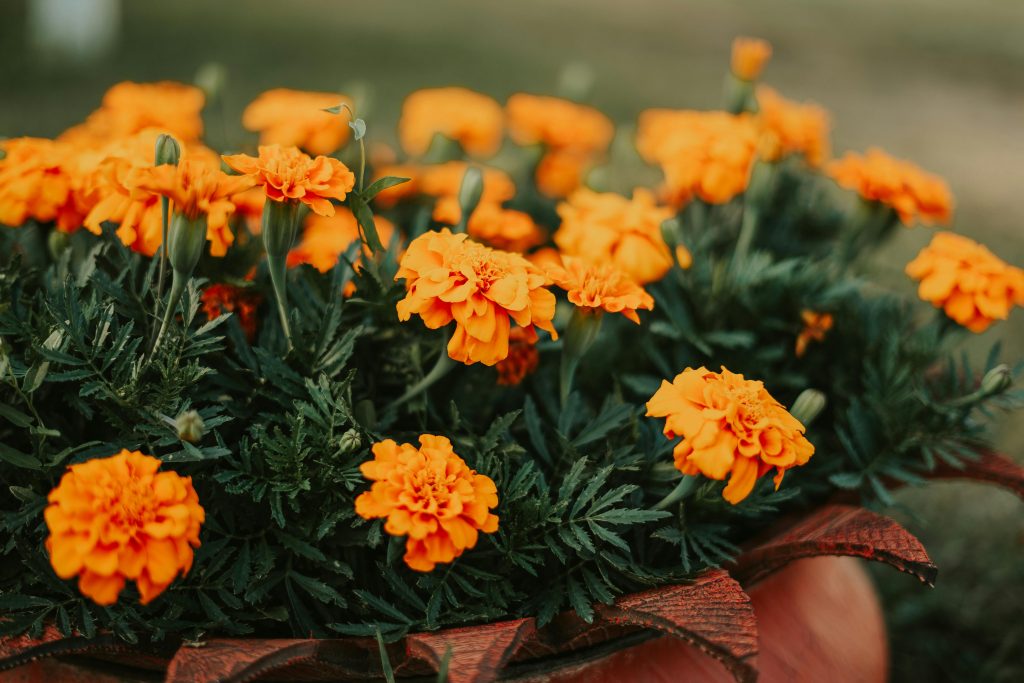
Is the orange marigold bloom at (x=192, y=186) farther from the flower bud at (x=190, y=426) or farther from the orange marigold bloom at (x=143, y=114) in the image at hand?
the orange marigold bloom at (x=143, y=114)

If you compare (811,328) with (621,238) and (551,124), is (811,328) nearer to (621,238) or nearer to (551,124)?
(621,238)

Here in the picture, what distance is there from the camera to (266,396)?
2.76ft

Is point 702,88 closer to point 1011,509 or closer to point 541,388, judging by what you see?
point 1011,509

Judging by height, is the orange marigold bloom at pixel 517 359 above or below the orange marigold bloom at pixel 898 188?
A: below

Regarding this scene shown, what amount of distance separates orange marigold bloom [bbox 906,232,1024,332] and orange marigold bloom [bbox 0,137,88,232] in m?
0.89

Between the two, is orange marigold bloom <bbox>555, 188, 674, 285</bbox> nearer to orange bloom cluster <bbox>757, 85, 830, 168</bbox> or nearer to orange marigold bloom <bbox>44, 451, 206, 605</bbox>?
orange bloom cluster <bbox>757, 85, 830, 168</bbox>

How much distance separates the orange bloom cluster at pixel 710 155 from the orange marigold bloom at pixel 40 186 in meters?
0.69

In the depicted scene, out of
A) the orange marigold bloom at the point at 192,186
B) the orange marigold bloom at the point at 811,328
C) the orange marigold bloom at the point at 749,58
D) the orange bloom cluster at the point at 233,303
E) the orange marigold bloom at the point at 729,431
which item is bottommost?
the orange marigold bloom at the point at 811,328

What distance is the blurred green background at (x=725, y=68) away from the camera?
1.82 metres

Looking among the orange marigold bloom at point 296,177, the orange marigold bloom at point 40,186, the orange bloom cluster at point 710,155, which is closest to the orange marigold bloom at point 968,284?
the orange bloom cluster at point 710,155

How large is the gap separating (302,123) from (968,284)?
2.77 feet

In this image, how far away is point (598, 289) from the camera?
83cm

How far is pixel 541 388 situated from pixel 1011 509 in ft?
5.08

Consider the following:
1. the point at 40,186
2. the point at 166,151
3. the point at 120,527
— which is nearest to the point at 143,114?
the point at 40,186
